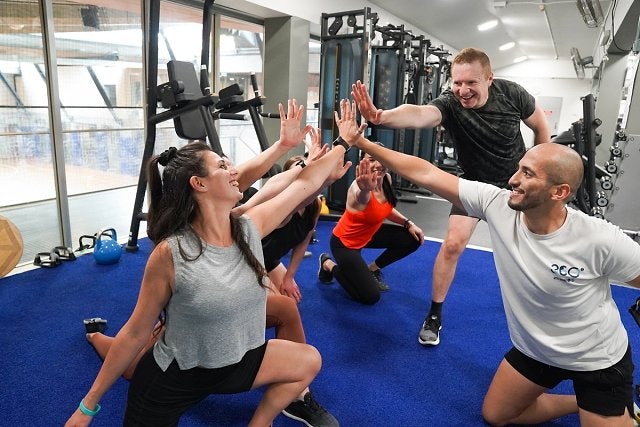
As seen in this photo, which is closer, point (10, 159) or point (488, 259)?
point (10, 159)

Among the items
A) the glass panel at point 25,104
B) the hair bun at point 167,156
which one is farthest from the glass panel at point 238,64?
the hair bun at point 167,156

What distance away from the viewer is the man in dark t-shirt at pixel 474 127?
2.34 m

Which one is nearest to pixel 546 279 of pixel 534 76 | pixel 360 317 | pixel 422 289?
pixel 360 317

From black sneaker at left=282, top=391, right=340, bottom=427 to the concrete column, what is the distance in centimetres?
421

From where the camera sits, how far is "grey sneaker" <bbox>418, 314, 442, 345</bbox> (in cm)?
246

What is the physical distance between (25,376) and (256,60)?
4.65 metres

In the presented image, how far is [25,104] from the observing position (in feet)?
11.5

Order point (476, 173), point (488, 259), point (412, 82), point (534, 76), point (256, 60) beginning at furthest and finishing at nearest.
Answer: point (534, 76)
point (412, 82)
point (256, 60)
point (488, 259)
point (476, 173)

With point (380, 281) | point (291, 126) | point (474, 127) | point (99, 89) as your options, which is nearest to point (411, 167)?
point (291, 126)

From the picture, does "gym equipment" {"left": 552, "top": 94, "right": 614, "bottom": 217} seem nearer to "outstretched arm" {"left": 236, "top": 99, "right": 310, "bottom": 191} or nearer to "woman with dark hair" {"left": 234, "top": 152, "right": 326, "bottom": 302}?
"woman with dark hair" {"left": 234, "top": 152, "right": 326, "bottom": 302}

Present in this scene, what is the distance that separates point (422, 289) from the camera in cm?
329

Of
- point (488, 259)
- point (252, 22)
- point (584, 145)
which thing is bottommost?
point (488, 259)

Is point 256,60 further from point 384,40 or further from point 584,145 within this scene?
point 584,145

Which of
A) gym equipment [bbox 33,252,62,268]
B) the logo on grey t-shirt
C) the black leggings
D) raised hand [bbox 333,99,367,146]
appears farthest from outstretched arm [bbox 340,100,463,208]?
gym equipment [bbox 33,252,62,268]
